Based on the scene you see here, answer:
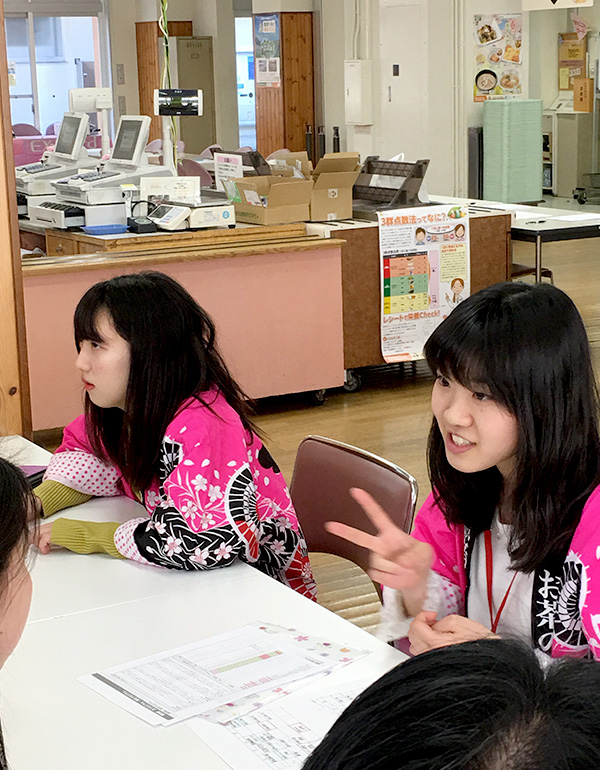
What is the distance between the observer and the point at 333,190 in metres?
5.23

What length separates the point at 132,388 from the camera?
6.87ft

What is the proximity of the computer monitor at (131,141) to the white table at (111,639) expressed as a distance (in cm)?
371

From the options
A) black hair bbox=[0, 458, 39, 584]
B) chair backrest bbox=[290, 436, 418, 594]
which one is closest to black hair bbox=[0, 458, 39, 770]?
black hair bbox=[0, 458, 39, 584]

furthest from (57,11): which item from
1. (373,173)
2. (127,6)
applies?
(373,173)

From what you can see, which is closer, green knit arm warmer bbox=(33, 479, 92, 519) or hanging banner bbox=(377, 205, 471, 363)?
green knit arm warmer bbox=(33, 479, 92, 519)

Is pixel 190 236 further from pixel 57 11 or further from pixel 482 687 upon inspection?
pixel 57 11

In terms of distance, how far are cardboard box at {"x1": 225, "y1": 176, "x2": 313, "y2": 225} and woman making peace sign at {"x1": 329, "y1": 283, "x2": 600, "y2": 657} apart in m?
3.53

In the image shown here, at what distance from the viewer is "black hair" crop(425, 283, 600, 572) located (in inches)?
59.0

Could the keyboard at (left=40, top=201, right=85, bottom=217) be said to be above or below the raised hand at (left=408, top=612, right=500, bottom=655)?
above

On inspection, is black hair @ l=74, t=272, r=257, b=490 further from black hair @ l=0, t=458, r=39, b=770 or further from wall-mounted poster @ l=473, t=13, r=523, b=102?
wall-mounted poster @ l=473, t=13, r=523, b=102

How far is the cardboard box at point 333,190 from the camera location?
5191 mm

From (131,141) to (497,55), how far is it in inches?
234

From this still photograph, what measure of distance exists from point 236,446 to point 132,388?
235 mm

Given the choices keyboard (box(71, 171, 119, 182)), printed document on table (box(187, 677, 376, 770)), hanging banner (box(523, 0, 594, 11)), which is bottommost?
printed document on table (box(187, 677, 376, 770))
